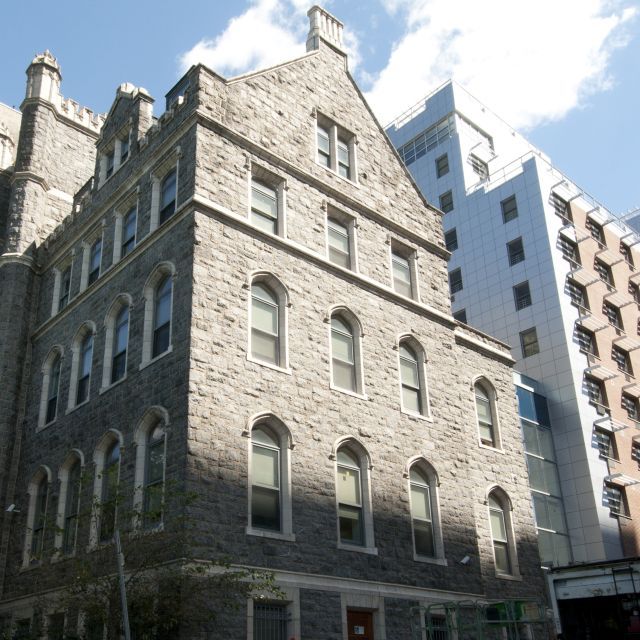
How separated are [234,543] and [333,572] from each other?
301cm

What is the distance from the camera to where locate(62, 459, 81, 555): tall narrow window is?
22.6 meters

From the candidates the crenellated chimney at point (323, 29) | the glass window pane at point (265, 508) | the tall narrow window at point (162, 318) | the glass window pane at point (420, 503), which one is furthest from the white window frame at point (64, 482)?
the crenellated chimney at point (323, 29)

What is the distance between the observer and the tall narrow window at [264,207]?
76.8ft

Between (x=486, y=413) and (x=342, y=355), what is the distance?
8217mm

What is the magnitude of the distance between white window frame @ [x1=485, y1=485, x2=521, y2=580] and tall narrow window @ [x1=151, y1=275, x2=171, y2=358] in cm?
1221

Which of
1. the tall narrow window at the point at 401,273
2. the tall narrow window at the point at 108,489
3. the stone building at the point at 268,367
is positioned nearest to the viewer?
the stone building at the point at 268,367

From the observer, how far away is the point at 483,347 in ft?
98.6

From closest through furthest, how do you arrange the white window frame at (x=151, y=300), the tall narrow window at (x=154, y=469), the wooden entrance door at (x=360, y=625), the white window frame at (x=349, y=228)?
1. the tall narrow window at (x=154, y=469)
2. the wooden entrance door at (x=360, y=625)
3. the white window frame at (x=151, y=300)
4. the white window frame at (x=349, y=228)

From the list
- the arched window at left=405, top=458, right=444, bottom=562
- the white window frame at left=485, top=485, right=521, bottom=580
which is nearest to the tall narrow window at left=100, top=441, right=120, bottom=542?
the arched window at left=405, top=458, right=444, bottom=562

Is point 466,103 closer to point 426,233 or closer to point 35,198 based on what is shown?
point 426,233

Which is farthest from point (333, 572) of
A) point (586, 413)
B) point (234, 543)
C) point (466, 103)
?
point (466, 103)

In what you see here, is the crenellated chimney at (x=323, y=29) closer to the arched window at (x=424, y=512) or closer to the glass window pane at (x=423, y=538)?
the arched window at (x=424, y=512)

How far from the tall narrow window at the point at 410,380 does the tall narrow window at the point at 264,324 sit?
4.67 meters

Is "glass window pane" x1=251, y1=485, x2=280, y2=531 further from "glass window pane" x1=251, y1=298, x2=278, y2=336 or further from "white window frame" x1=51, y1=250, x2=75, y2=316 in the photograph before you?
"white window frame" x1=51, y1=250, x2=75, y2=316
